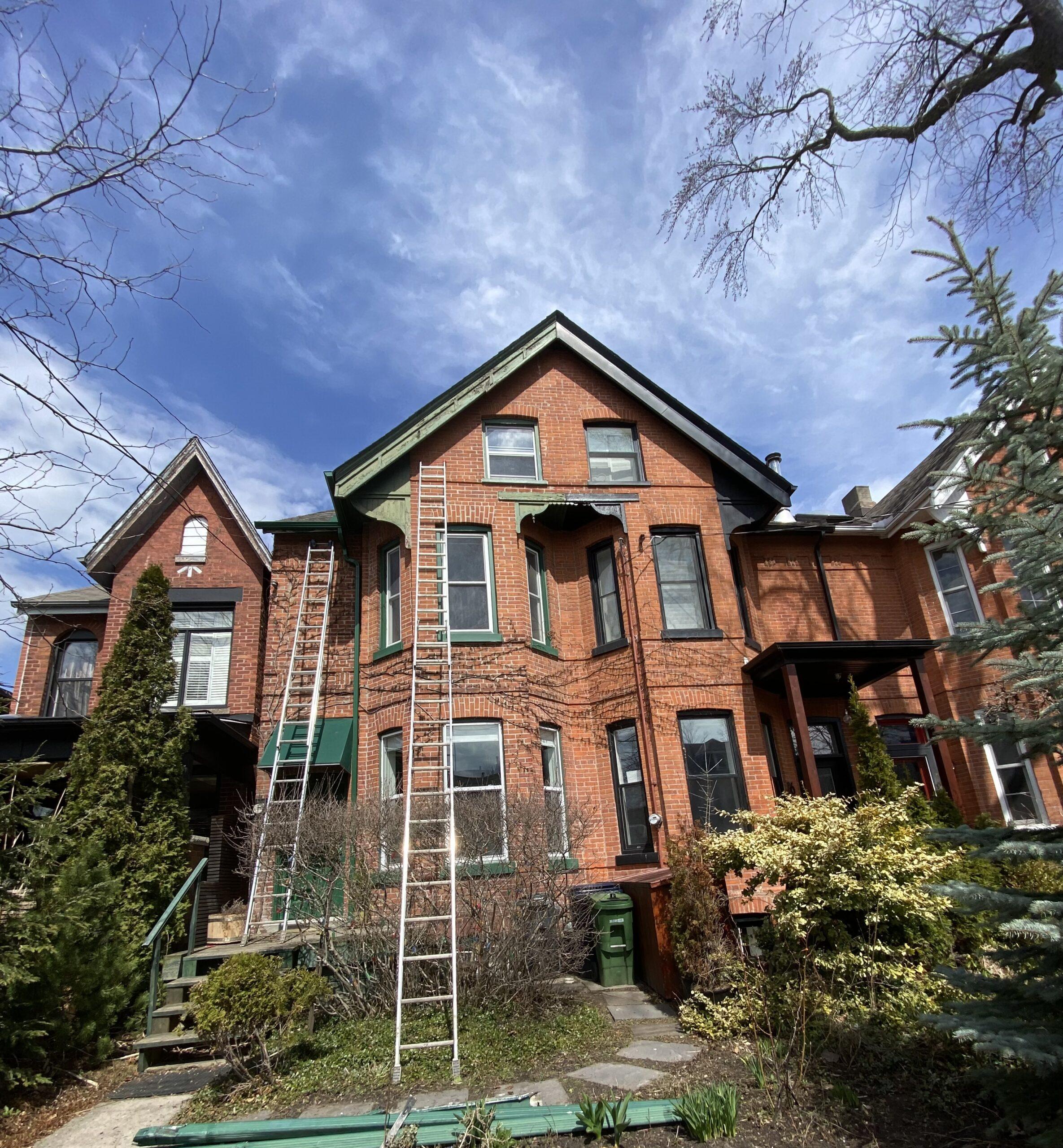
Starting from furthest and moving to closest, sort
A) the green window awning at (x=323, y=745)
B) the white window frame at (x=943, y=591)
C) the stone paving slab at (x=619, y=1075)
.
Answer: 1. the white window frame at (x=943, y=591)
2. the green window awning at (x=323, y=745)
3. the stone paving slab at (x=619, y=1075)

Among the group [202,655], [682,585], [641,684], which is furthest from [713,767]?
[202,655]

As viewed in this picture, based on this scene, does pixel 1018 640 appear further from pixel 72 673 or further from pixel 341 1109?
pixel 72 673

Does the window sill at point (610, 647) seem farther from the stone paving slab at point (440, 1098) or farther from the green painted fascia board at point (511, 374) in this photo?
the stone paving slab at point (440, 1098)

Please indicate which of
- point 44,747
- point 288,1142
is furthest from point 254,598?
point 288,1142

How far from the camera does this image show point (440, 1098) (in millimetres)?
6406

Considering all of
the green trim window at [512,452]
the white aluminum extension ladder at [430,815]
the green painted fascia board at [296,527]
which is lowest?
the white aluminum extension ladder at [430,815]

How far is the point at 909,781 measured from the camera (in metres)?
14.9

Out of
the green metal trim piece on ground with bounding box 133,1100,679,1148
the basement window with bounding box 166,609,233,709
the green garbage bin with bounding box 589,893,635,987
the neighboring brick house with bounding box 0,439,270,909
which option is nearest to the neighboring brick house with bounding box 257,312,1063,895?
the neighboring brick house with bounding box 0,439,270,909

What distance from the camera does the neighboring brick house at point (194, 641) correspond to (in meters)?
14.1

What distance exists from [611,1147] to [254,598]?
12467 mm

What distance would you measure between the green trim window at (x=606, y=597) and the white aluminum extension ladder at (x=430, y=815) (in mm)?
2998

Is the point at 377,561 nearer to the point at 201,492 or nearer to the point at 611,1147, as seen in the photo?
the point at 201,492

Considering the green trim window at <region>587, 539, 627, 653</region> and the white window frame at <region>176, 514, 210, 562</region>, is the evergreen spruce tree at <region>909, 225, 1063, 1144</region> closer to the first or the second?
the green trim window at <region>587, 539, 627, 653</region>

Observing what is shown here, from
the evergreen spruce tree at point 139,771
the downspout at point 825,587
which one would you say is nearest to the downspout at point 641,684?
the downspout at point 825,587
